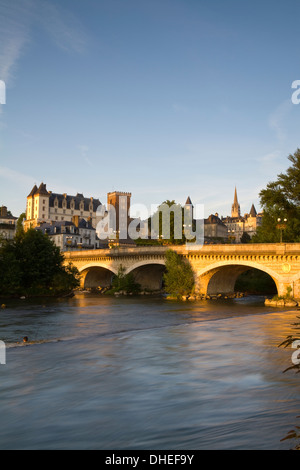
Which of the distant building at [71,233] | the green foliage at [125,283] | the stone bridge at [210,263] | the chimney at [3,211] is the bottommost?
the green foliage at [125,283]

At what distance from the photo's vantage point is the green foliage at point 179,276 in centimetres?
5656

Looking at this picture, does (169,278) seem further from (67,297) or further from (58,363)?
(58,363)

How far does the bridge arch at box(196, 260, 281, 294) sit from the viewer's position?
53.9 metres

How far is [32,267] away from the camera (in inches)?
2279

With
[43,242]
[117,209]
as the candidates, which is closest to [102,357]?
[43,242]

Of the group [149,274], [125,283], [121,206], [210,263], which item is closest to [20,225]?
[125,283]

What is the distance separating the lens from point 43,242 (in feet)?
197

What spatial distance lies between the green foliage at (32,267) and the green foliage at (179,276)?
13538mm

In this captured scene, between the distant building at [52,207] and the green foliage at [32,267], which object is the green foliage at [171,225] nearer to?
the green foliage at [32,267]

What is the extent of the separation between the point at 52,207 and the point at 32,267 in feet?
332

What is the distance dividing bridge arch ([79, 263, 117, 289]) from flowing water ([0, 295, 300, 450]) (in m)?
50.0

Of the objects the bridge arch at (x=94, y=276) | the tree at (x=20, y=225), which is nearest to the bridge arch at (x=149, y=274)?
the bridge arch at (x=94, y=276)

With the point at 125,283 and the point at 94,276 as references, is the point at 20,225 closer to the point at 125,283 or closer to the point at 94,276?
the point at 94,276
